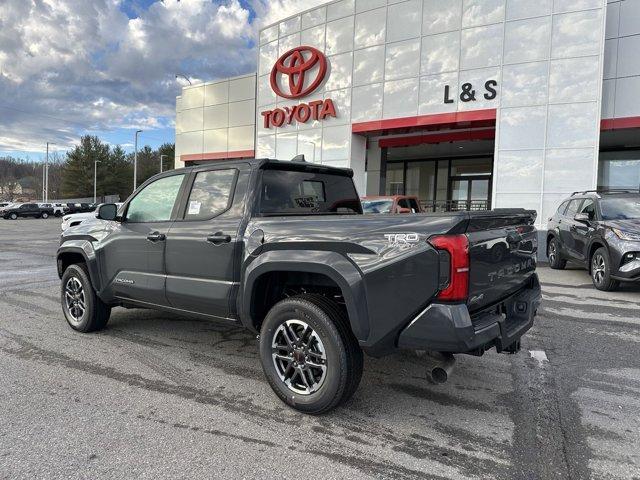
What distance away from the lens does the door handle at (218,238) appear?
3834 mm

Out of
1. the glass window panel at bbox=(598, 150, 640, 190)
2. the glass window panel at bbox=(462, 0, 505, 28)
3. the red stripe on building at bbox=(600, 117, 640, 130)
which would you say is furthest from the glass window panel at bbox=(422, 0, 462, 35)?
the glass window panel at bbox=(598, 150, 640, 190)

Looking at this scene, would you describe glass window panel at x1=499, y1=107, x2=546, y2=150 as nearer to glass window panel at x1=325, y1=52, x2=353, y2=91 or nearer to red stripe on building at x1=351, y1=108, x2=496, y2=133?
red stripe on building at x1=351, y1=108, x2=496, y2=133

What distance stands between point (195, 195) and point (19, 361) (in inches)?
90.6

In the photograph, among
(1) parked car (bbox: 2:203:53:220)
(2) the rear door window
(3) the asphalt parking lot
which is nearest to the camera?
(3) the asphalt parking lot

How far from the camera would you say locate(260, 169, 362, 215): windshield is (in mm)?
4004

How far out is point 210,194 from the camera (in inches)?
166

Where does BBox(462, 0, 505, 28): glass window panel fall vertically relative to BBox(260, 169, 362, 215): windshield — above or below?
above

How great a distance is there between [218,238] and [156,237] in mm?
873

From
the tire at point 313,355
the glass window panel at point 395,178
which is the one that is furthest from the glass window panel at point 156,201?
the glass window panel at point 395,178

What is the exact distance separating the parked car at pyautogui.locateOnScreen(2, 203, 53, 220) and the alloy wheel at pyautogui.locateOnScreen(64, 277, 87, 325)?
152 feet

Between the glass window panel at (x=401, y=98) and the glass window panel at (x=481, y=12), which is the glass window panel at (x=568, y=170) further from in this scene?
the glass window panel at (x=401, y=98)

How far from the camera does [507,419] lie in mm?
3346

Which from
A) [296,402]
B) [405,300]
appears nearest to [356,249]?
[405,300]

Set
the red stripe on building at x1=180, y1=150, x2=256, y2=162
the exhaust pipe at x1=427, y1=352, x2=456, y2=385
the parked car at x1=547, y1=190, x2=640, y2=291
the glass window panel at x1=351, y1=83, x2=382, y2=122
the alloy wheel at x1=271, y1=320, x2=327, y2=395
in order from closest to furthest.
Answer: the exhaust pipe at x1=427, y1=352, x2=456, y2=385
the alloy wheel at x1=271, y1=320, x2=327, y2=395
the parked car at x1=547, y1=190, x2=640, y2=291
the glass window panel at x1=351, y1=83, x2=382, y2=122
the red stripe on building at x1=180, y1=150, x2=256, y2=162
